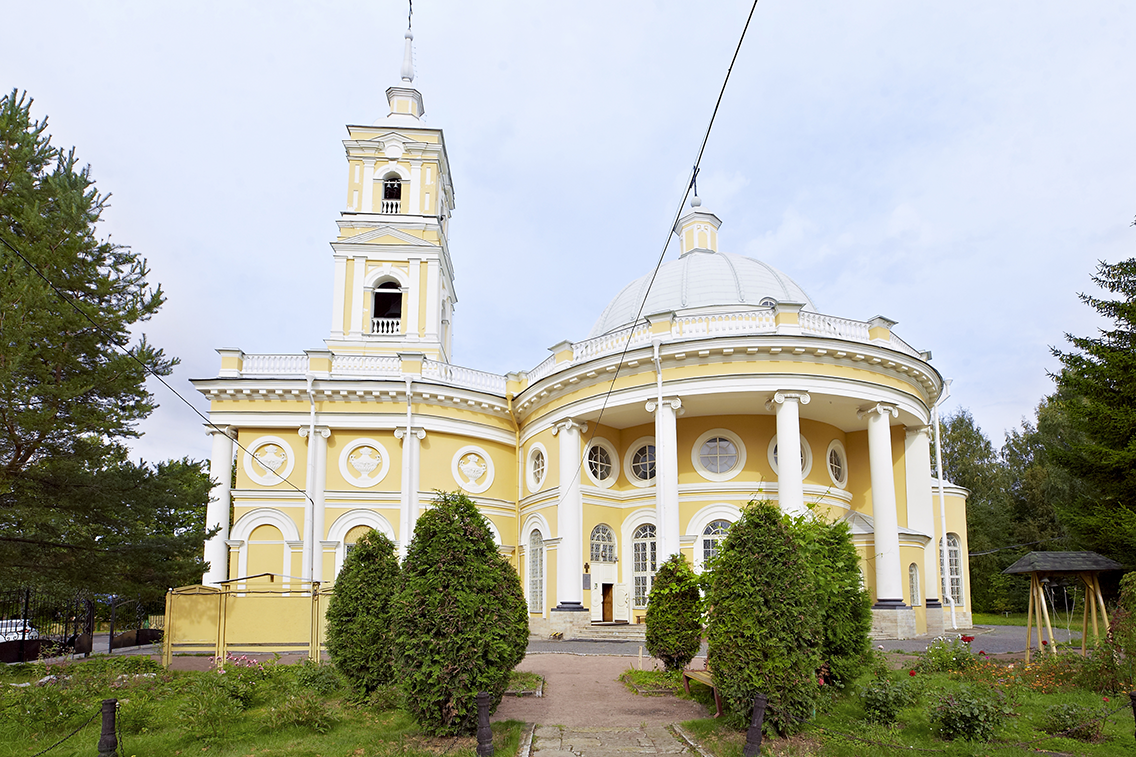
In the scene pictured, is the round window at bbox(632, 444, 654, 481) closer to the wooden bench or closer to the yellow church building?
the yellow church building

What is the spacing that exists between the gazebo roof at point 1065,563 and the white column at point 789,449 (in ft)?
17.5

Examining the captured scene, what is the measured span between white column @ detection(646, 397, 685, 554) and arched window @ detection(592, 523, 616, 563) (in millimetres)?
2415

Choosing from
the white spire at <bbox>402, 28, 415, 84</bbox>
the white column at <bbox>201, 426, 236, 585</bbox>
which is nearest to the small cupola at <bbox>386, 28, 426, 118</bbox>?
the white spire at <bbox>402, 28, 415, 84</bbox>

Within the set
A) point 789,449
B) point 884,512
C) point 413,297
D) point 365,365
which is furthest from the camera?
point 413,297

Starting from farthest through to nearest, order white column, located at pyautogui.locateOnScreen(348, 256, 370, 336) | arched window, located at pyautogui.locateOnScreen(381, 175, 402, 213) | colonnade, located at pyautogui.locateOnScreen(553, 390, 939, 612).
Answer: arched window, located at pyautogui.locateOnScreen(381, 175, 402, 213) < white column, located at pyautogui.locateOnScreen(348, 256, 370, 336) < colonnade, located at pyautogui.locateOnScreen(553, 390, 939, 612)

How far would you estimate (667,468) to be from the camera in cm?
1895

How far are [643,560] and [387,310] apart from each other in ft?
41.8

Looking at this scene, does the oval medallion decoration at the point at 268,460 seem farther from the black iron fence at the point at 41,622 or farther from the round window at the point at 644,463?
the round window at the point at 644,463

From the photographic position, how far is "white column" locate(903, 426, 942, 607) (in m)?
21.1

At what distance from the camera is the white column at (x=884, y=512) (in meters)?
18.7

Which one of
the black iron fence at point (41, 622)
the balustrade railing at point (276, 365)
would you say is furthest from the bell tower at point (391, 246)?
the black iron fence at point (41, 622)

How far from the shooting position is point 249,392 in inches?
859

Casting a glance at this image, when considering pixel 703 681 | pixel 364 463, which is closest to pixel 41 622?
pixel 364 463

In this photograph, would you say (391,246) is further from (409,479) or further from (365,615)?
(365,615)
